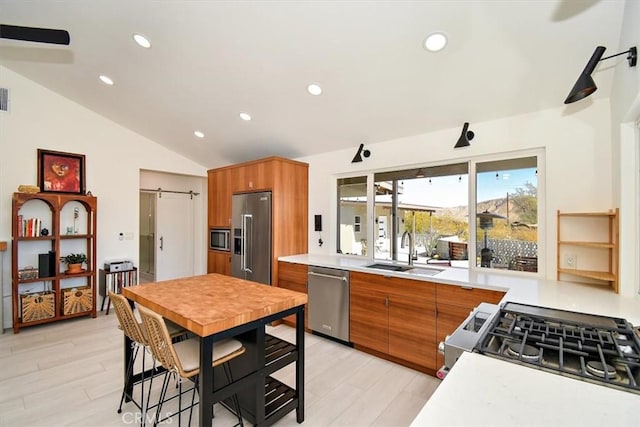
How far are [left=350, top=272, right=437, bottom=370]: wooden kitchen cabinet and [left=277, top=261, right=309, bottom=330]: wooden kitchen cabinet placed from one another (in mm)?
702

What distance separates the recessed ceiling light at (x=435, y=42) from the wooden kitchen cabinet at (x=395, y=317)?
6.27 ft

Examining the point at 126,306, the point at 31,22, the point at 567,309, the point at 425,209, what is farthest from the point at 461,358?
the point at 31,22

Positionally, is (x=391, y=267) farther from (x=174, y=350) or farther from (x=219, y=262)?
(x=219, y=262)

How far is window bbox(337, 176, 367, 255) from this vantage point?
3986mm

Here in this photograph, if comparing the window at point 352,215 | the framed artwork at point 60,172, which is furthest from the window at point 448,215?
the framed artwork at point 60,172

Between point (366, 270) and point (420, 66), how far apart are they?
1.94 m

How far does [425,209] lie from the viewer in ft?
11.3

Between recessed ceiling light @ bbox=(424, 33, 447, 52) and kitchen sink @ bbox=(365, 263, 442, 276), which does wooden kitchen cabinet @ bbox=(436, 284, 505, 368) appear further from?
recessed ceiling light @ bbox=(424, 33, 447, 52)

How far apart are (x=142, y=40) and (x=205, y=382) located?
2981 millimetres

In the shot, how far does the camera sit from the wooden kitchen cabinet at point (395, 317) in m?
2.59

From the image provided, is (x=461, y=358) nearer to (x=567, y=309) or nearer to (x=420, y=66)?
(x=567, y=309)

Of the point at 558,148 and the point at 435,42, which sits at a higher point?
the point at 435,42

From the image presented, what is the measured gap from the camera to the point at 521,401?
767 mm

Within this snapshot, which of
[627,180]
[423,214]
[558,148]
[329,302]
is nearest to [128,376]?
[329,302]
